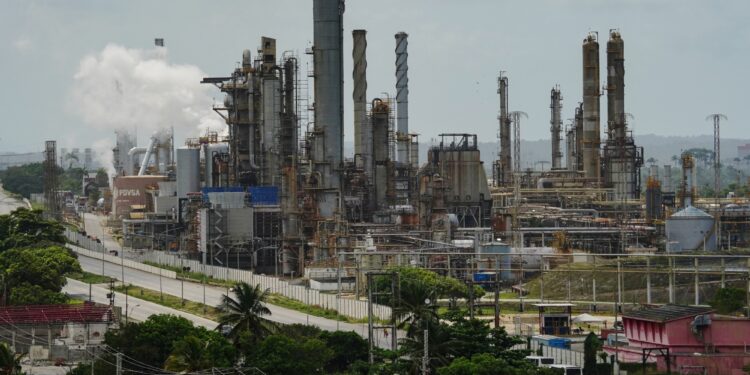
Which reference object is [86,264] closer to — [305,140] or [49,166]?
[305,140]

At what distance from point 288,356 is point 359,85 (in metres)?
57.6

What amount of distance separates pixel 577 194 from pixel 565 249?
31.2 metres

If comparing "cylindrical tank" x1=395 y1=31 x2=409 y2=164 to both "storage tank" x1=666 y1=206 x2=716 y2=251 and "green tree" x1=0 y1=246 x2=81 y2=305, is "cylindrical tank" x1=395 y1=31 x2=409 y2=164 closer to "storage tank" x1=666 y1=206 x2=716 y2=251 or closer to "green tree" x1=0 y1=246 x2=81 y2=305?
"storage tank" x1=666 y1=206 x2=716 y2=251

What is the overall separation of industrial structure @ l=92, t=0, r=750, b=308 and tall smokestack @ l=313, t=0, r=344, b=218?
3.5 inches

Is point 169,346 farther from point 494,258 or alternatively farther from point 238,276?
point 238,276

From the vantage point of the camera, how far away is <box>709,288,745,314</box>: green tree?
237 ft

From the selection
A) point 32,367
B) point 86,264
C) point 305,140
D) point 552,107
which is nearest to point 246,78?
point 305,140

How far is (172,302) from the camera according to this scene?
8781 cm

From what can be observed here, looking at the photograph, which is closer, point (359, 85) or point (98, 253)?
point (359, 85)

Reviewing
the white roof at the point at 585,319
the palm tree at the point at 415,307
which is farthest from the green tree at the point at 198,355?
the white roof at the point at 585,319

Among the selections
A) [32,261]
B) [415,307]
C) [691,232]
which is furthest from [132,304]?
[691,232]

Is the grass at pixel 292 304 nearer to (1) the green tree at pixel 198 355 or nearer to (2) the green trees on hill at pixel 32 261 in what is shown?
(2) the green trees on hill at pixel 32 261

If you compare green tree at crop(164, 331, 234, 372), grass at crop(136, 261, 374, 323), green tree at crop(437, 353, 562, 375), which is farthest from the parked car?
grass at crop(136, 261, 374, 323)

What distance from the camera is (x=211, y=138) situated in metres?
133
